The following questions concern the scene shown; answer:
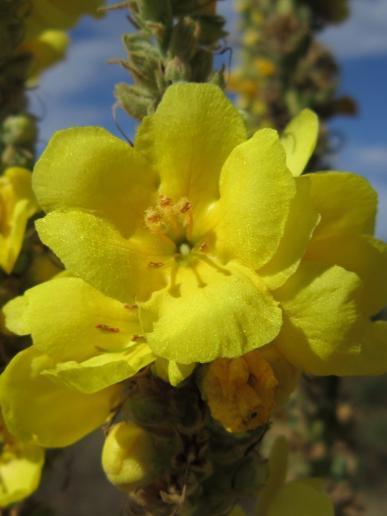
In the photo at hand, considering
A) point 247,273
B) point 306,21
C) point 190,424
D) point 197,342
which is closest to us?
point 197,342

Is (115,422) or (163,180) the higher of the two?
(163,180)

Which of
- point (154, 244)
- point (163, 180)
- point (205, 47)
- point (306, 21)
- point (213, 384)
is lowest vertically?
point (306, 21)

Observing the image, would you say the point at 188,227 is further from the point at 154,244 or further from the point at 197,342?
the point at 197,342

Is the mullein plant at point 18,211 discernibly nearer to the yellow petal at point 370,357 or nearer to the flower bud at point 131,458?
the flower bud at point 131,458

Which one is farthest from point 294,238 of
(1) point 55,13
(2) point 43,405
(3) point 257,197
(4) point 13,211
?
(1) point 55,13

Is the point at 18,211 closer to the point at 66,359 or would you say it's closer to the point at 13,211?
the point at 13,211

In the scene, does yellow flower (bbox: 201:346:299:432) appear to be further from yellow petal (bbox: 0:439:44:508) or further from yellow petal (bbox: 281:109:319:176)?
yellow petal (bbox: 0:439:44:508)

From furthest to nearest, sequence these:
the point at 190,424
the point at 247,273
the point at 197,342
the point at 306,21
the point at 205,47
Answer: the point at 306,21
the point at 205,47
the point at 190,424
the point at 247,273
the point at 197,342

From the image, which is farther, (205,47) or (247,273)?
(205,47)

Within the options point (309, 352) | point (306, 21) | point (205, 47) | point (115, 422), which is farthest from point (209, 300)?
point (306, 21)
